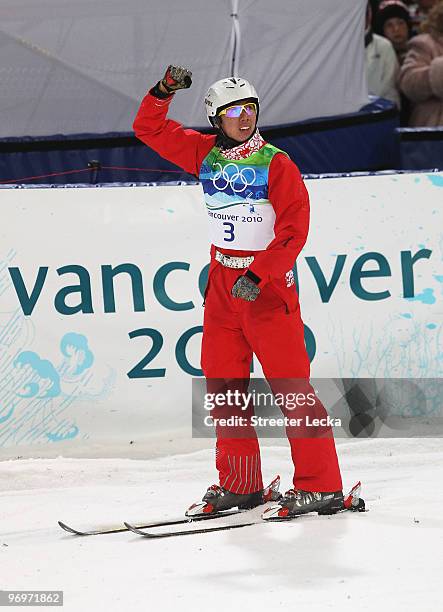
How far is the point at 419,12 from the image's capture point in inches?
409

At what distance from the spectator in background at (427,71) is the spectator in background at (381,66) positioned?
130 millimetres

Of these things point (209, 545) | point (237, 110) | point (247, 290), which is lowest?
point (209, 545)

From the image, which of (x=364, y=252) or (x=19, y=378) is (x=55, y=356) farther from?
(x=364, y=252)

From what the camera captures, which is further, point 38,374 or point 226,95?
point 38,374

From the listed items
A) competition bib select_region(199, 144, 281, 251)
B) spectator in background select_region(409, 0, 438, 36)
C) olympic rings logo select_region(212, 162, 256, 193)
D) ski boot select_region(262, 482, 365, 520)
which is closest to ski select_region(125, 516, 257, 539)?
ski boot select_region(262, 482, 365, 520)

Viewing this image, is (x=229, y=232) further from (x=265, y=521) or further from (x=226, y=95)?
(x=265, y=521)

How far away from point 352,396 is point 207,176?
2041mm

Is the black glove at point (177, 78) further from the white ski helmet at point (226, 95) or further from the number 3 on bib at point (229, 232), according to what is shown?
the number 3 on bib at point (229, 232)

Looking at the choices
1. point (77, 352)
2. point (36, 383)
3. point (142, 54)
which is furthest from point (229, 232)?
point (142, 54)

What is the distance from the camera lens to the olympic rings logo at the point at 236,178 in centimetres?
504

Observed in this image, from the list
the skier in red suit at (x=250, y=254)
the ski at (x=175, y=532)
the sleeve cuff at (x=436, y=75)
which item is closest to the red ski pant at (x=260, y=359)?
the skier in red suit at (x=250, y=254)

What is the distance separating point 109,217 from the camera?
21.7ft

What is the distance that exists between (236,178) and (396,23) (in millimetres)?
5033

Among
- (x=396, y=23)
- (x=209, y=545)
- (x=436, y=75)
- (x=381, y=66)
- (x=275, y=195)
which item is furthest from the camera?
(x=396, y=23)
